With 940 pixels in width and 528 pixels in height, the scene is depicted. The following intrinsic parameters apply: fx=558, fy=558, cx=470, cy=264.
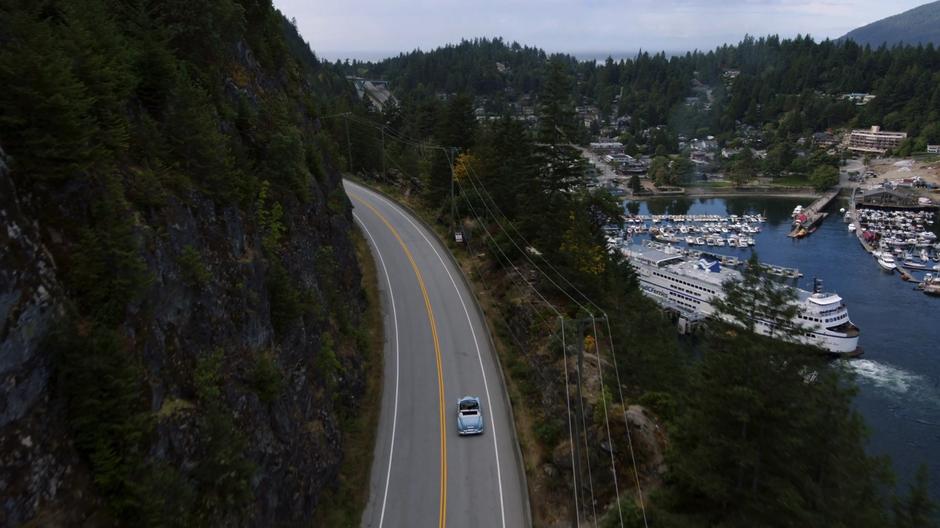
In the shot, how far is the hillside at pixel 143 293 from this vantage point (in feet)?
28.5

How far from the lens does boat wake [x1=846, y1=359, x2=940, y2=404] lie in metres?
42.8

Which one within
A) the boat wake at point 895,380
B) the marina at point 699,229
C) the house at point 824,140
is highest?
the house at point 824,140

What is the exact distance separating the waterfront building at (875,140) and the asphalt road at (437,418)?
146 meters

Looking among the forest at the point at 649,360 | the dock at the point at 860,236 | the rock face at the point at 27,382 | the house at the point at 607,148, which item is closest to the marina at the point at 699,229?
the dock at the point at 860,236

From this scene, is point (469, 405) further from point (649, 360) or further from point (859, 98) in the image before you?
point (859, 98)

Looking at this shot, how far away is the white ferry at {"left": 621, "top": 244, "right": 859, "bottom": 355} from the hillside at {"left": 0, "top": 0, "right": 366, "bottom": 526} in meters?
42.8

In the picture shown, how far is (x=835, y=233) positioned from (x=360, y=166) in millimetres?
77146

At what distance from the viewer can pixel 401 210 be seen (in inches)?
2050

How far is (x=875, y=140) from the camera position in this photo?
140 meters

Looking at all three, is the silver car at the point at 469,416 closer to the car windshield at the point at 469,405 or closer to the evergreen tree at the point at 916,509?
the car windshield at the point at 469,405

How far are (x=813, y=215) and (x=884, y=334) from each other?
5172cm

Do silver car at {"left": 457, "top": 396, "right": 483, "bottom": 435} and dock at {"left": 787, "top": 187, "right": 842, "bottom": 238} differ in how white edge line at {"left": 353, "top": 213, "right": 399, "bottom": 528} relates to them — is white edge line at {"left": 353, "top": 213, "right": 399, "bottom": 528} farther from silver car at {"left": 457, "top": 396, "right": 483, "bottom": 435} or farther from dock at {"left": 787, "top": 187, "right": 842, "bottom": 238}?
dock at {"left": 787, "top": 187, "right": 842, "bottom": 238}

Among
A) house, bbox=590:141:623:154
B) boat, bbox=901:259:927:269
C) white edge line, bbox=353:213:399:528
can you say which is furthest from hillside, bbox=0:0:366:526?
house, bbox=590:141:623:154

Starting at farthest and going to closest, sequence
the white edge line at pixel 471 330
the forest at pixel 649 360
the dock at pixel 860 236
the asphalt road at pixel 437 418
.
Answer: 1. the dock at pixel 860 236
2. the white edge line at pixel 471 330
3. the asphalt road at pixel 437 418
4. the forest at pixel 649 360
